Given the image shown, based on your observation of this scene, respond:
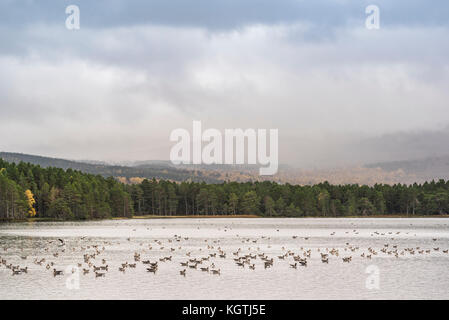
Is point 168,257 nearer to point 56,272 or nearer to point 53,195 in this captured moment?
point 56,272

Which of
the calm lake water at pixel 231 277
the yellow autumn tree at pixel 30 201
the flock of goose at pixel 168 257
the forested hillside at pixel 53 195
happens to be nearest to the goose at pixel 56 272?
the flock of goose at pixel 168 257

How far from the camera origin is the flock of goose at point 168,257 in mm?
50000

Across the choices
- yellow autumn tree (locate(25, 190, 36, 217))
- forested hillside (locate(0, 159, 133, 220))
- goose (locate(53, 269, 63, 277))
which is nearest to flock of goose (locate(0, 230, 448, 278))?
goose (locate(53, 269, 63, 277))

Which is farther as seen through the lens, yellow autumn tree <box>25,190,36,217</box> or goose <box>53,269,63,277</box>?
yellow autumn tree <box>25,190,36,217</box>

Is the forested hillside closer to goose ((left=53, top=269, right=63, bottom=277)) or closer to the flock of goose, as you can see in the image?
the flock of goose

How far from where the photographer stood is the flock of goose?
5000cm

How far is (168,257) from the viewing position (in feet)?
190

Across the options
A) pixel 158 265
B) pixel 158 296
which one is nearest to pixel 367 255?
pixel 158 265

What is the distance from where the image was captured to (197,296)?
1444 inches

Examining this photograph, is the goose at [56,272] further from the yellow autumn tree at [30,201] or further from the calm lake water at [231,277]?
the yellow autumn tree at [30,201]
